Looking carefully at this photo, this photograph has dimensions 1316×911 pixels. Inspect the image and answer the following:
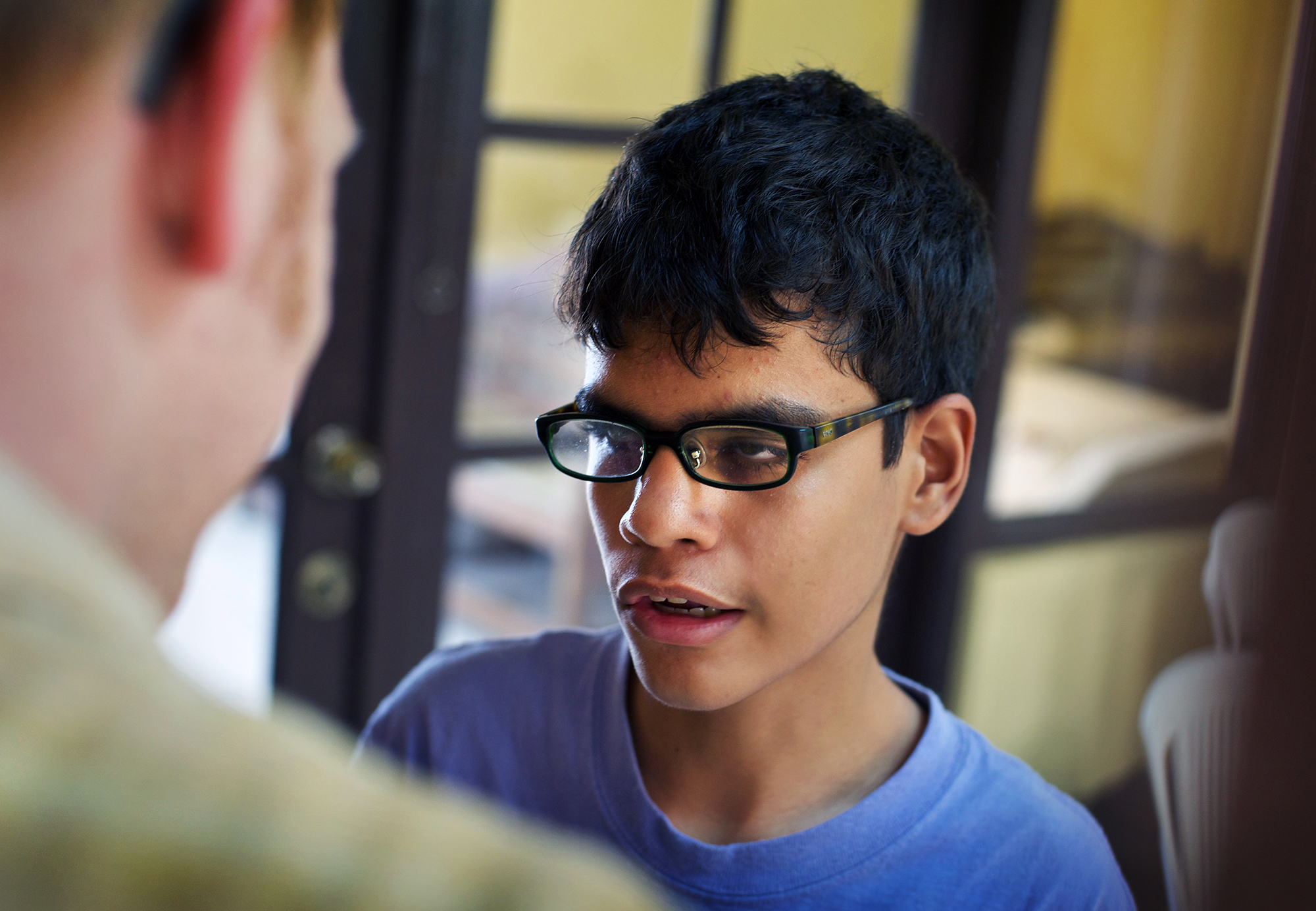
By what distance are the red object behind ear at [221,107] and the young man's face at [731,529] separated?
1.46 ft

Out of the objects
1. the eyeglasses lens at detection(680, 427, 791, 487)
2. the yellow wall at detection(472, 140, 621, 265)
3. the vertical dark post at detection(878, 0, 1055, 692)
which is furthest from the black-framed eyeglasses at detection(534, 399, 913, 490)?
the vertical dark post at detection(878, 0, 1055, 692)

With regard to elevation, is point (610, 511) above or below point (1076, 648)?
above

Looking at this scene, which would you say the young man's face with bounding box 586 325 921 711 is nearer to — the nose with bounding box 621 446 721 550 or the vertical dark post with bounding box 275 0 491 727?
the nose with bounding box 621 446 721 550

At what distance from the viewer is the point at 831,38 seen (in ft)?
5.99

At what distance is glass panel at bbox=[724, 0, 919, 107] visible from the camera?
1691 mm

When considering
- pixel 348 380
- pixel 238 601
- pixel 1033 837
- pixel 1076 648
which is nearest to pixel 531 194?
pixel 348 380

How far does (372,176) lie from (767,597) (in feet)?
3.25

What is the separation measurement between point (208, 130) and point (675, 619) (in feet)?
1.62

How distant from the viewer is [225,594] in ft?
4.88

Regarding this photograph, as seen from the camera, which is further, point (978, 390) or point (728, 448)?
point (978, 390)

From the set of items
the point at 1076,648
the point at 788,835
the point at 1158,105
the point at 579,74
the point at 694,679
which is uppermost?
the point at 1158,105

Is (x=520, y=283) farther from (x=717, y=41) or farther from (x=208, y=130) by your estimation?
(x=208, y=130)

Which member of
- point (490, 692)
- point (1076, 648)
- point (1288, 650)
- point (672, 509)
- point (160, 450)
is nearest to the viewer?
point (1288, 650)

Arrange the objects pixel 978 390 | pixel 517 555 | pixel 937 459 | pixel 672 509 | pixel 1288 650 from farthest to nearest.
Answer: pixel 978 390 < pixel 517 555 < pixel 937 459 < pixel 672 509 < pixel 1288 650
